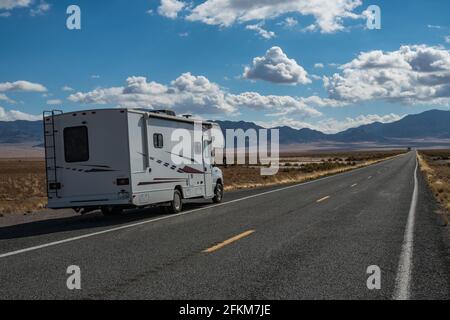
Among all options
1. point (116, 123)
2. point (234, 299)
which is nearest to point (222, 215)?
point (116, 123)

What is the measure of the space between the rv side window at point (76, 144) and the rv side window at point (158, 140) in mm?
1953

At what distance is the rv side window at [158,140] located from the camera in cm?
1463

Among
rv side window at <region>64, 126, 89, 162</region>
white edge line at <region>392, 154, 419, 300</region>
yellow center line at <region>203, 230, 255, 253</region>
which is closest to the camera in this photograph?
white edge line at <region>392, 154, 419, 300</region>

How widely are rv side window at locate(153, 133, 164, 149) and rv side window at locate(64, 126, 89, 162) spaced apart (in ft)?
6.41

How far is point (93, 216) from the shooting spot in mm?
16094

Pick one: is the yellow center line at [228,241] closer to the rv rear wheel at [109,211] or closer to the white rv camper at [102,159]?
the white rv camper at [102,159]

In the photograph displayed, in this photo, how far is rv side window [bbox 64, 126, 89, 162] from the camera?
1369 centimetres

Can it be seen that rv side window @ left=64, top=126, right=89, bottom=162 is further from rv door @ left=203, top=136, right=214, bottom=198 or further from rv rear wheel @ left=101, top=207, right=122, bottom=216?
rv door @ left=203, top=136, right=214, bottom=198

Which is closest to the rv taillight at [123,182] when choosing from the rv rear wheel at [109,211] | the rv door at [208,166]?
the rv rear wheel at [109,211]

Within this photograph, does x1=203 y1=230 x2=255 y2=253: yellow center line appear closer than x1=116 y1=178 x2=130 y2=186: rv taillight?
Yes

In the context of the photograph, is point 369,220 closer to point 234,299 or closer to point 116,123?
point 116,123

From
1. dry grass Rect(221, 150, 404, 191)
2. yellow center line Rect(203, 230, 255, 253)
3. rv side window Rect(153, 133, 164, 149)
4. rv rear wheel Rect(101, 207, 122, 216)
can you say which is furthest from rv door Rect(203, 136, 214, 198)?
dry grass Rect(221, 150, 404, 191)

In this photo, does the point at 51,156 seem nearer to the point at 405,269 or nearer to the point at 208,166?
the point at 208,166
